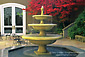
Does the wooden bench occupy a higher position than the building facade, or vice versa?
the building facade

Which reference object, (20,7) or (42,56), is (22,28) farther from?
(42,56)

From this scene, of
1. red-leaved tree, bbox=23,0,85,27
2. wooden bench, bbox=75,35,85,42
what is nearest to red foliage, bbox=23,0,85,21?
red-leaved tree, bbox=23,0,85,27

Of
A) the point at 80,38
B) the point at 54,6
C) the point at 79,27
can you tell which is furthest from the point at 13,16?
the point at 80,38

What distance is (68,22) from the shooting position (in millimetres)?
16516

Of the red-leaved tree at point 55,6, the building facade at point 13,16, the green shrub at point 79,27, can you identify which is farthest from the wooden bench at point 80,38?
the building facade at point 13,16

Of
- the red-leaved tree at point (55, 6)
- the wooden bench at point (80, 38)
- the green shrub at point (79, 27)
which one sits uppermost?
the red-leaved tree at point (55, 6)

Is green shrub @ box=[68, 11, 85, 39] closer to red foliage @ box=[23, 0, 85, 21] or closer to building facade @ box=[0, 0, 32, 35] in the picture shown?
red foliage @ box=[23, 0, 85, 21]

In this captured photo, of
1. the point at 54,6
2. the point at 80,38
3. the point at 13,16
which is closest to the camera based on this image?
the point at 80,38

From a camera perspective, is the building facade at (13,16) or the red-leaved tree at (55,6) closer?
the red-leaved tree at (55,6)

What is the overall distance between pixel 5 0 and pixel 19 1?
156 centimetres

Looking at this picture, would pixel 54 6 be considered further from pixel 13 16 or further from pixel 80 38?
pixel 80 38

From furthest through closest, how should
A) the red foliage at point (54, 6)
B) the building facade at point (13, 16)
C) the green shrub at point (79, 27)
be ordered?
the building facade at point (13, 16) < the red foliage at point (54, 6) < the green shrub at point (79, 27)

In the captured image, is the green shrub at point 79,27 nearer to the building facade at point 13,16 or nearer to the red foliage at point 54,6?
the red foliage at point 54,6

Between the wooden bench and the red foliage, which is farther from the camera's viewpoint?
the red foliage
